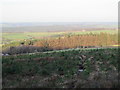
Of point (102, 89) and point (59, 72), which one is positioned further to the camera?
point (59, 72)

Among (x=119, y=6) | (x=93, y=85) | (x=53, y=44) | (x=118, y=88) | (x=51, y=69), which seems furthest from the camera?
(x=53, y=44)

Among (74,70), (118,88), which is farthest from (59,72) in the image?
(118,88)

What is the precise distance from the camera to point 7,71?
1000cm

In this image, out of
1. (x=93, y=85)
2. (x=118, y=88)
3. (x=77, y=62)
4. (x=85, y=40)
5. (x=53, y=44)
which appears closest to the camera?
(x=118, y=88)

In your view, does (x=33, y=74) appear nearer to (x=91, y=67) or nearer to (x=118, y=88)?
(x=91, y=67)

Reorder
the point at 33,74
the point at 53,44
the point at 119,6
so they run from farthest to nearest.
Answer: the point at 53,44 → the point at 33,74 → the point at 119,6

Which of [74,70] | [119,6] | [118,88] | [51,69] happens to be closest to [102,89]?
[118,88]

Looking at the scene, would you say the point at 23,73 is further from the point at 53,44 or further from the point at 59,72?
the point at 53,44

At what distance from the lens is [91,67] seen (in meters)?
9.91

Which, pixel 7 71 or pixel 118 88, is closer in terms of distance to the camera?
pixel 118 88

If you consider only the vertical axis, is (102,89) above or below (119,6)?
below

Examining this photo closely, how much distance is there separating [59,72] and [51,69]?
72cm

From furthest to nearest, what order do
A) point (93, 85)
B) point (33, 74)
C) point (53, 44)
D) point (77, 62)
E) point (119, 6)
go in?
point (53, 44) → point (77, 62) → point (33, 74) → point (119, 6) → point (93, 85)

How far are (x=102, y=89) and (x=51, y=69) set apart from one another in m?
4.91
